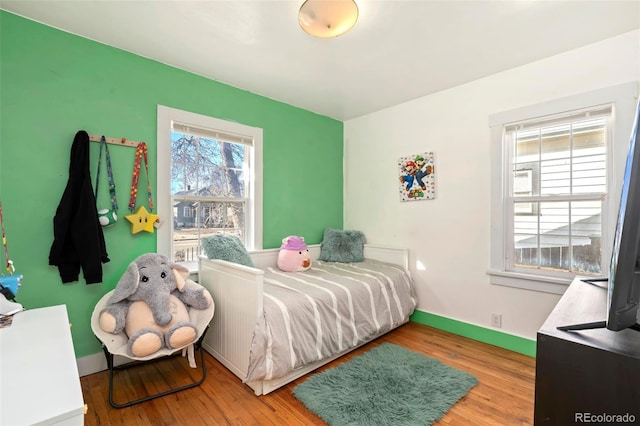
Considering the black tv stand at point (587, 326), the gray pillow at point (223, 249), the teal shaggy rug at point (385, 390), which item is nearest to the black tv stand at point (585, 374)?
the black tv stand at point (587, 326)

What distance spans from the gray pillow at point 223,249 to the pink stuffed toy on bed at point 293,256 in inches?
18.0

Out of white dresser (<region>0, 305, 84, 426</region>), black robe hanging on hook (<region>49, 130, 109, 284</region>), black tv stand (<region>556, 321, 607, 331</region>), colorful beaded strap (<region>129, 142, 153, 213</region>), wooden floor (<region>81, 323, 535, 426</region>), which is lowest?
wooden floor (<region>81, 323, 535, 426</region>)

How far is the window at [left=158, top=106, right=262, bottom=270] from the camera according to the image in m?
2.37

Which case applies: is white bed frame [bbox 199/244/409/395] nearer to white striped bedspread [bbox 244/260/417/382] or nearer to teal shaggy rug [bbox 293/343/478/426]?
white striped bedspread [bbox 244/260/417/382]

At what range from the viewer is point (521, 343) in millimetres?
2373

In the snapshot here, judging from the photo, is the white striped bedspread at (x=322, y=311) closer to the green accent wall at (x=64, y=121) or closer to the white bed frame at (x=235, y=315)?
the white bed frame at (x=235, y=315)

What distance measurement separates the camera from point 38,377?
81cm

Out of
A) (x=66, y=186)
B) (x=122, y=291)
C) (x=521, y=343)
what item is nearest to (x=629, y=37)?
(x=521, y=343)

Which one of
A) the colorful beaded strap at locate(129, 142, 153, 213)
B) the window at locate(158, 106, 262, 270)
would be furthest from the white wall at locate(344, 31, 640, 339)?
the colorful beaded strap at locate(129, 142, 153, 213)

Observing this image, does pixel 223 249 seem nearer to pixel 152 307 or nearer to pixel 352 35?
pixel 152 307

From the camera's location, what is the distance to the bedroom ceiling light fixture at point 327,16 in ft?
5.16

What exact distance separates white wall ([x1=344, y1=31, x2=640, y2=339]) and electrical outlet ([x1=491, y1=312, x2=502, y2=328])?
3 cm

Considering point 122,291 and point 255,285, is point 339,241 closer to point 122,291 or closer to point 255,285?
point 255,285

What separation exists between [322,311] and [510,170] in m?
2.00
